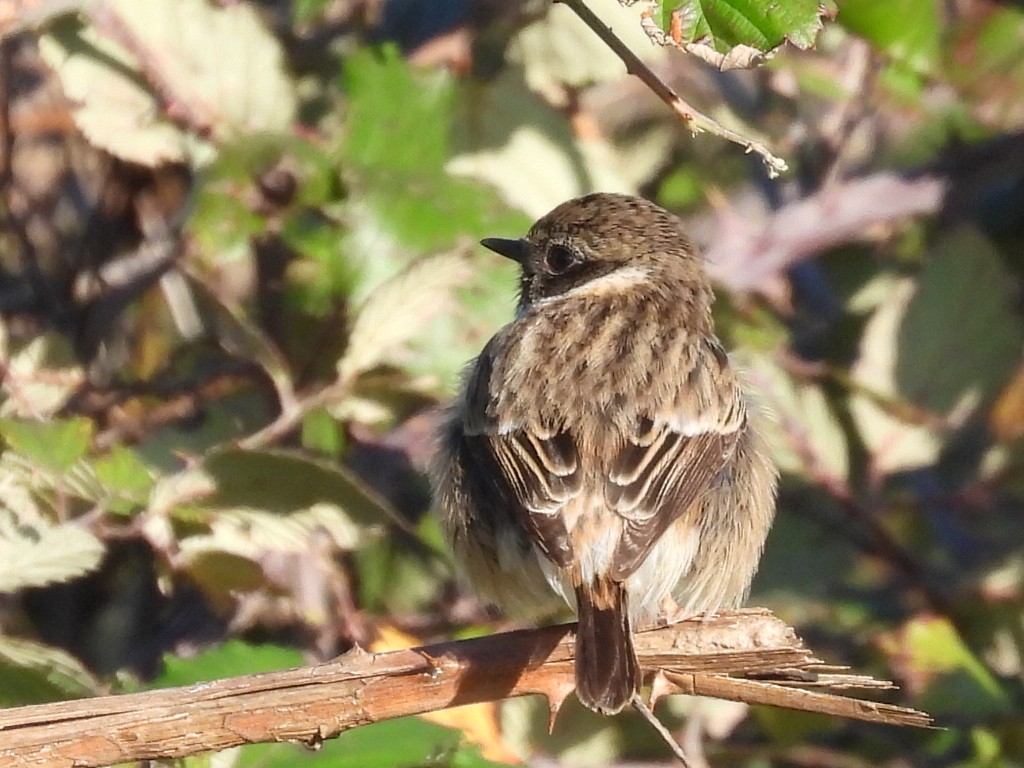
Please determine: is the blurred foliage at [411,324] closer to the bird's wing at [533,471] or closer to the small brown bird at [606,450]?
the small brown bird at [606,450]

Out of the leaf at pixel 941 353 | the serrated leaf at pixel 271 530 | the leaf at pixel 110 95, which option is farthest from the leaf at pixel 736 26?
the leaf at pixel 941 353

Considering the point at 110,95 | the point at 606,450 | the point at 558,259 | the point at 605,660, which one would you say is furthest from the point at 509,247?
the point at 605,660

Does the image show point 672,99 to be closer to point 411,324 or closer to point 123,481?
point 411,324

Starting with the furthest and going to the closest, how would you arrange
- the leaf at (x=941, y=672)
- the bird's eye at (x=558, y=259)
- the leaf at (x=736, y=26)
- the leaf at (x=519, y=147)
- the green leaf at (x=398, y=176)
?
1. the leaf at (x=519, y=147)
2. the leaf at (x=941, y=672)
3. the bird's eye at (x=558, y=259)
4. the green leaf at (x=398, y=176)
5. the leaf at (x=736, y=26)

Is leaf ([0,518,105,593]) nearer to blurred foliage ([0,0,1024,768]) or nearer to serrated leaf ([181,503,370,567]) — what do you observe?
blurred foliage ([0,0,1024,768])

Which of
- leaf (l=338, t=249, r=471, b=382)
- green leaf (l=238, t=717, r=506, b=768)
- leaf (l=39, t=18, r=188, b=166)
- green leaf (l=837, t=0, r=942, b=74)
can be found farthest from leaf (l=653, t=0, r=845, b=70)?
leaf (l=39, t=18, r=188, b=166)

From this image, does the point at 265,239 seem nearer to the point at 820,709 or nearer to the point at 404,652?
the point at 404,652

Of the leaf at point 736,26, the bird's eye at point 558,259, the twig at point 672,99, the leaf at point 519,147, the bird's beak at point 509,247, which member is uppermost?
the leaf at point 519,147
